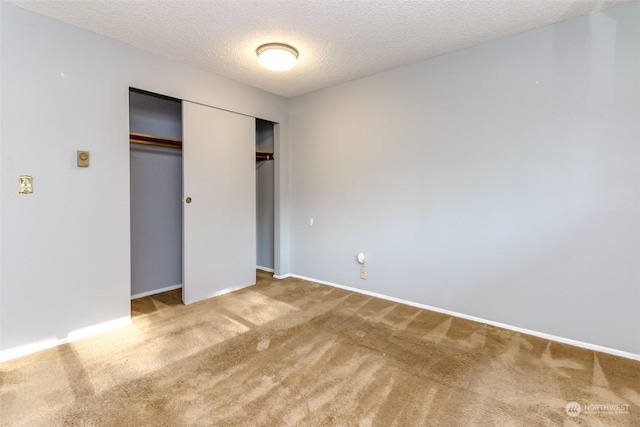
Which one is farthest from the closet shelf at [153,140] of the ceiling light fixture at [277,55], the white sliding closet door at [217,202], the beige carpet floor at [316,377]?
the beige carpet floor at [316,377]

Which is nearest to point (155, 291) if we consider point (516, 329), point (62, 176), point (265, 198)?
point (62, 176)

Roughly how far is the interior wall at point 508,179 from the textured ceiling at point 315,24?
0.81 ft

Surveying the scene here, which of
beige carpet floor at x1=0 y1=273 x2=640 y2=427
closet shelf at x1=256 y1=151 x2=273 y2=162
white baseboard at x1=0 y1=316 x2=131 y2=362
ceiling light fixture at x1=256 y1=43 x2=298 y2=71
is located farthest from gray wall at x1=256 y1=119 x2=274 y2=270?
white baseboard at x1=0 y1=316 x2=131 y2=362

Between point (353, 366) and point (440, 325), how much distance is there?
1.05m

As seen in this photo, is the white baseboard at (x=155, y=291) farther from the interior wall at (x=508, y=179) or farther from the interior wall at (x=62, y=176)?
the interior wall at (x=508, y=179)

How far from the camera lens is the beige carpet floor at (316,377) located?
1.53 m

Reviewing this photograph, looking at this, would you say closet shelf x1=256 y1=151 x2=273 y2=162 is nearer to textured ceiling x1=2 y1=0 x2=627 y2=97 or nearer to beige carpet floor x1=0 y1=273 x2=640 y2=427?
textured ceiling x1=2 y1=0 x2=627 y2=97

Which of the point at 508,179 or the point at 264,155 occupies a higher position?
the point at 264,155

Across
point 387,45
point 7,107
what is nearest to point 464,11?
point 387,45

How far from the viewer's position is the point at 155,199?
11.3 feet

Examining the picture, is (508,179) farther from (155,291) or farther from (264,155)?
(155,291)

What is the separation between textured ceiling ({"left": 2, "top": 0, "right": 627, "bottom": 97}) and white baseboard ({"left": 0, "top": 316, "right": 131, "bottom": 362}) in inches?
93.9

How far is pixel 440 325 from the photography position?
2.61 metres

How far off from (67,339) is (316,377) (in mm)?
1987
